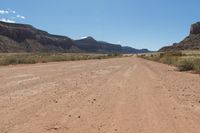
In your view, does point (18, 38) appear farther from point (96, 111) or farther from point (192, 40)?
point (96, 111)

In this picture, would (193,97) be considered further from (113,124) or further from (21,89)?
(21,89)

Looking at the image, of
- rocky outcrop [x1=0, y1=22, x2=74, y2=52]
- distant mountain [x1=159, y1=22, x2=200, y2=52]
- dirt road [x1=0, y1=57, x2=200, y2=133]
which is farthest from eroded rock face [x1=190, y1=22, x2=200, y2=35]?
dirt road [x1=0, y1=57, x2=200, y2=133]

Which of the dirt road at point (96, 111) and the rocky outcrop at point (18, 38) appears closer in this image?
the dirt road at point (96, 111)

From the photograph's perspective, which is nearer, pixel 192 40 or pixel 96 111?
pixel 96 111

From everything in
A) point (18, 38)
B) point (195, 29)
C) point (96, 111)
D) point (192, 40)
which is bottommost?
point (18, 38)

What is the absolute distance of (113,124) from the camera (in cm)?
796

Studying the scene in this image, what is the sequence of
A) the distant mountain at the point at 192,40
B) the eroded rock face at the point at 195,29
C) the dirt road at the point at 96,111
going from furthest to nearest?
the eroded rock face at the point at 195,29 < the distant mountain at the point at 192,40 < the dirt road at the point at 96,111

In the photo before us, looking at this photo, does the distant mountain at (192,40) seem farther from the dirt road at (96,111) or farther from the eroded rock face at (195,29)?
the dirt road at (96,111)

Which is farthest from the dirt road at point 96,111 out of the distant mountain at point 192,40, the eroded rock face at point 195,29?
the eroded rock face at point 195,29

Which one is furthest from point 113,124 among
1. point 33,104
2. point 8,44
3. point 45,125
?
point 8,44

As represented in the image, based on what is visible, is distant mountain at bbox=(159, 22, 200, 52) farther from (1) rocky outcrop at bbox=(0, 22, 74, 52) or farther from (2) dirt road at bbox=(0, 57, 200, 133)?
(2) dirt road at bbox=(0, 57, 200, 133)

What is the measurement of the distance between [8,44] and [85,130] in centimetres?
16777

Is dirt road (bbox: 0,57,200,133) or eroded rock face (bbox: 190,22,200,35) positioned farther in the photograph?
eroded rock face (bbox: 190,22,200,35)

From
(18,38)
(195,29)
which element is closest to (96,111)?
(18,38)
